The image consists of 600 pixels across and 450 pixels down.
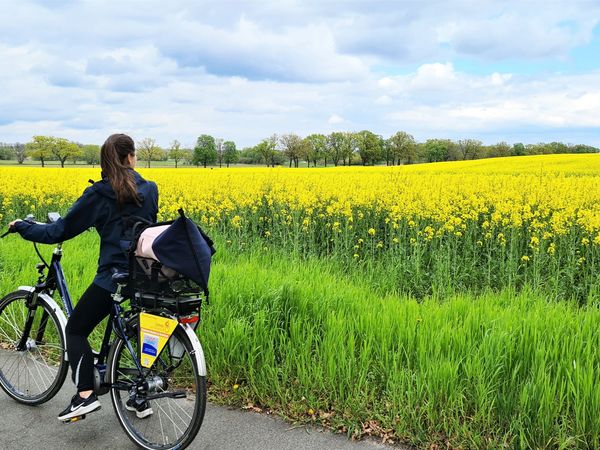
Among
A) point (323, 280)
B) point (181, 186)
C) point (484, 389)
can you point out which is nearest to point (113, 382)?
point (484, 389)

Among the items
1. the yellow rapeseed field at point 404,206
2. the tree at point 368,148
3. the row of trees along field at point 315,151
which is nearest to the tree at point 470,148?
the row of trees along field at point 315,151

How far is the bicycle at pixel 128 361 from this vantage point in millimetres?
2963

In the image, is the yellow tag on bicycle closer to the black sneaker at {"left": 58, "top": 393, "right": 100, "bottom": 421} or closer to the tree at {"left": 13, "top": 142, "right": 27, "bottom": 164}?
the black sneaker at {"left": 58, "top": 393, "right": 100, "bottom": 421}

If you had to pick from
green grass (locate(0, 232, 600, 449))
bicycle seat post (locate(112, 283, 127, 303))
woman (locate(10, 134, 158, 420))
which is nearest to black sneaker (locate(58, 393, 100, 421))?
woman (locate(10, 134, 158, 420))

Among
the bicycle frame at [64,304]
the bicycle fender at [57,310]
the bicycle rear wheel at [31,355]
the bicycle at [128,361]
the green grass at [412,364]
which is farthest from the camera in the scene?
the bicycle rear wheel at [31,355]

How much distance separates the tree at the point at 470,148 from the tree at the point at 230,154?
38.8 metres

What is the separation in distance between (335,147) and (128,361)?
263 ft

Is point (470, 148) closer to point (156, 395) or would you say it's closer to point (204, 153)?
point (204, 153)

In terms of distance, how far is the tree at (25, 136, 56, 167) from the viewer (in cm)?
7444

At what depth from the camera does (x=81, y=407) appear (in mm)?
3287

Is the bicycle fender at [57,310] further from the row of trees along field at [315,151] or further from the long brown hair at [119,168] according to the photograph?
the row of trees along field at [315,151]

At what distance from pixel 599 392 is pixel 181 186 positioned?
45.5ft

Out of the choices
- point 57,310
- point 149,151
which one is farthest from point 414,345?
point 149,151

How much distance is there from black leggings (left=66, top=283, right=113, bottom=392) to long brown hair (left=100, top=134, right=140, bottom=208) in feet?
2.12
